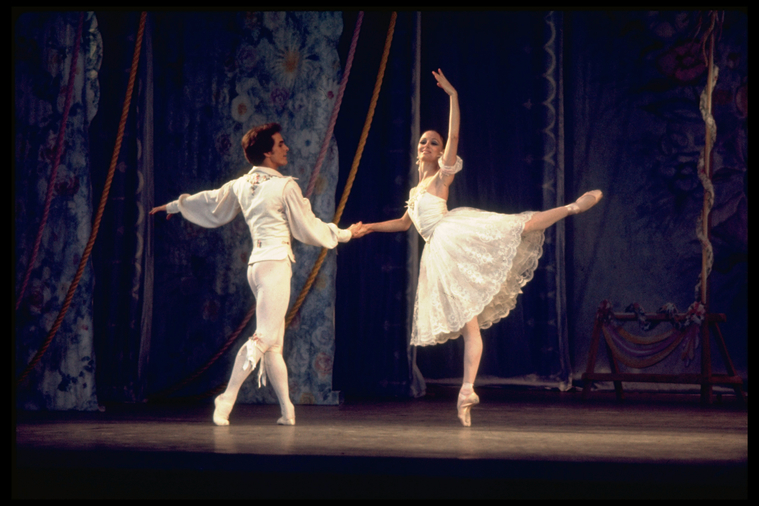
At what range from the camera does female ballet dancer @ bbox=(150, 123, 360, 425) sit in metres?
3.38

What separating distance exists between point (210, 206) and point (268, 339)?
726mm

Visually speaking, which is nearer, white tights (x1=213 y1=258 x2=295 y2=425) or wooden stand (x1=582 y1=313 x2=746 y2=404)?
white tights (x1=213 y1=258 x2=295 y2=425)

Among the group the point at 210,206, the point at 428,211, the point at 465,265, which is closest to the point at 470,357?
the point at 465,265

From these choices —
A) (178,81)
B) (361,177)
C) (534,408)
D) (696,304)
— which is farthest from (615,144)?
(178,81)

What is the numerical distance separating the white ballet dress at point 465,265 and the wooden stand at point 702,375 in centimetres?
120

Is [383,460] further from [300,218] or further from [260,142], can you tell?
[260,142]

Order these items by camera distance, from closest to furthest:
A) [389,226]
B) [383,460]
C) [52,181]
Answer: [383,460] → [389,226] → [52,181]

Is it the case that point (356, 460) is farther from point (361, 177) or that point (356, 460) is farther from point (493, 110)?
point (493, 110)

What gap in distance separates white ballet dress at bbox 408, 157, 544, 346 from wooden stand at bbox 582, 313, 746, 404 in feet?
3.94

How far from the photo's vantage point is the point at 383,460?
2475 millimetres

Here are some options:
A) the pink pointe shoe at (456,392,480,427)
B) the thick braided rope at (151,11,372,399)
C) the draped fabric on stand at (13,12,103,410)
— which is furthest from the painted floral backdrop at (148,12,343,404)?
the pink pointe shoe at (456,392,480,427)

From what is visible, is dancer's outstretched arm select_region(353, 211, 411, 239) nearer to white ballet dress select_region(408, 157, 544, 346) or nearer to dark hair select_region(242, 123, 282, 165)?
white ballet dress select_region(408, 157, 544, 346)

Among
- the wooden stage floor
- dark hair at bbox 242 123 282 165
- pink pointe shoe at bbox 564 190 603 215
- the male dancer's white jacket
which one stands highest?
dark hair at bbox 242 123 282 165

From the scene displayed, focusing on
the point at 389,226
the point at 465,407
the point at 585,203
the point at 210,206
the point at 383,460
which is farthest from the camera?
the point at 389,226
